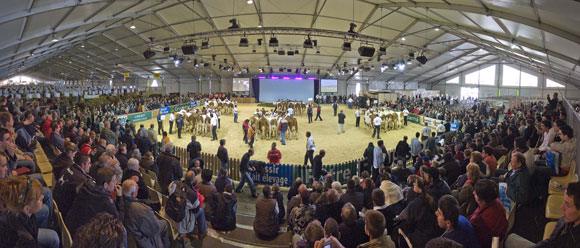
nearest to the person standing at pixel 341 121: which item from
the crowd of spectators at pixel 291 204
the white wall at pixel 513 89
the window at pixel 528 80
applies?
the crowd of spectators at pixel 291 204

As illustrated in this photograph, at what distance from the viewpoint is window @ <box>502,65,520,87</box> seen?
3509 cm

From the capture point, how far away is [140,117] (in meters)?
22.0

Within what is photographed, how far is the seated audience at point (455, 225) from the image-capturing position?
2523 millimetres

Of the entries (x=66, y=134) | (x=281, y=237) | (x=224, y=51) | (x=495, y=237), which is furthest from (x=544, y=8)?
(x=224, y=51)

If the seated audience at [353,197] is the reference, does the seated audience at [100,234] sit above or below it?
above

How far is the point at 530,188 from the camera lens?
4.21 m

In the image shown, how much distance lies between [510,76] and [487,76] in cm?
286

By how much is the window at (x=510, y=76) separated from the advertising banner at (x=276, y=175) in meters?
38.5

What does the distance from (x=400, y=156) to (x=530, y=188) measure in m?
6.27

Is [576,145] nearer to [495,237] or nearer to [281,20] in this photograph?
[495,237]

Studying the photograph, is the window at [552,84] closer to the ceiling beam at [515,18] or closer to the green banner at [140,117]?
the ceiling beam at [515,18]

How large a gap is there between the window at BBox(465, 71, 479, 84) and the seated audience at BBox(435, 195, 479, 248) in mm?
44845

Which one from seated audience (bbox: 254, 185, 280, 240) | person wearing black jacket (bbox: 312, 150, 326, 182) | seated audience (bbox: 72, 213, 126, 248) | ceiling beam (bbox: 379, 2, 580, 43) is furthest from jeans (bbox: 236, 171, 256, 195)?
ceiling beam (bbox: 379, 2, 580, 43)

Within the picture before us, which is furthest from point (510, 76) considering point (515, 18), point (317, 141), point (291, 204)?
point (291, 204)
